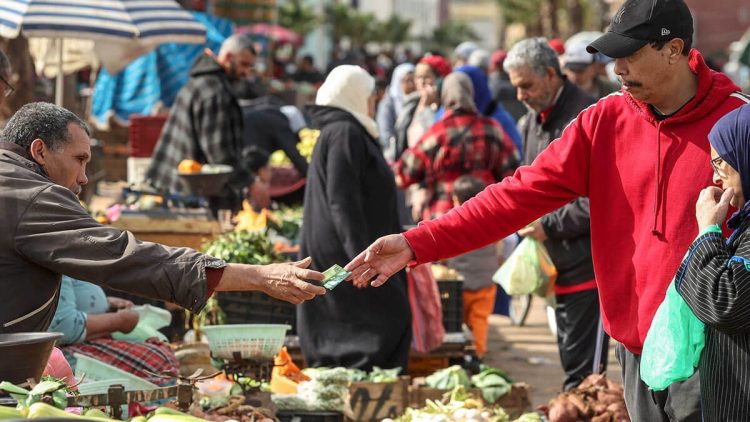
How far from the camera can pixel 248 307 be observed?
26.3ft

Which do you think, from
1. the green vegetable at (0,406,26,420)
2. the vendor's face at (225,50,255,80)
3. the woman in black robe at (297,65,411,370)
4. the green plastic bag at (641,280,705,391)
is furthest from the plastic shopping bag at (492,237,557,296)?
the green vegetable at (0,406,26,420)

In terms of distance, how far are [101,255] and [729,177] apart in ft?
6.21

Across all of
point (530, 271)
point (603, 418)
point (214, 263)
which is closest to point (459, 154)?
point (530, 271)

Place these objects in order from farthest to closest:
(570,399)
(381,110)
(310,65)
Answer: (310,65), (381,110), (570,399)

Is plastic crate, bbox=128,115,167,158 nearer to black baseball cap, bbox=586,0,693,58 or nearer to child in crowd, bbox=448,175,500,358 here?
child in crowd, bbox=448,175,500,358

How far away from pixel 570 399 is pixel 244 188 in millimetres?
4633

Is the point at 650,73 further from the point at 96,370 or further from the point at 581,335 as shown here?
the point at 581,335

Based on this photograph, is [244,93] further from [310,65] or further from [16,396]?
[310,65]

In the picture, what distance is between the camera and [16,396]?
11.7 ft

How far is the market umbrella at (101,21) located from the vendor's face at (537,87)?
3135mm

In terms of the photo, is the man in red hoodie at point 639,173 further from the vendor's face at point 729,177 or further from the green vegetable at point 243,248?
the green vegetable at point 243,248

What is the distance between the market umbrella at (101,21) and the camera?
28.5 feet

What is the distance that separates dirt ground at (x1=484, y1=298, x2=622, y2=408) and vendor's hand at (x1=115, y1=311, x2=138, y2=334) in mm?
3117

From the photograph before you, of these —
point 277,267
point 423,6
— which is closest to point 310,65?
point 277,267
